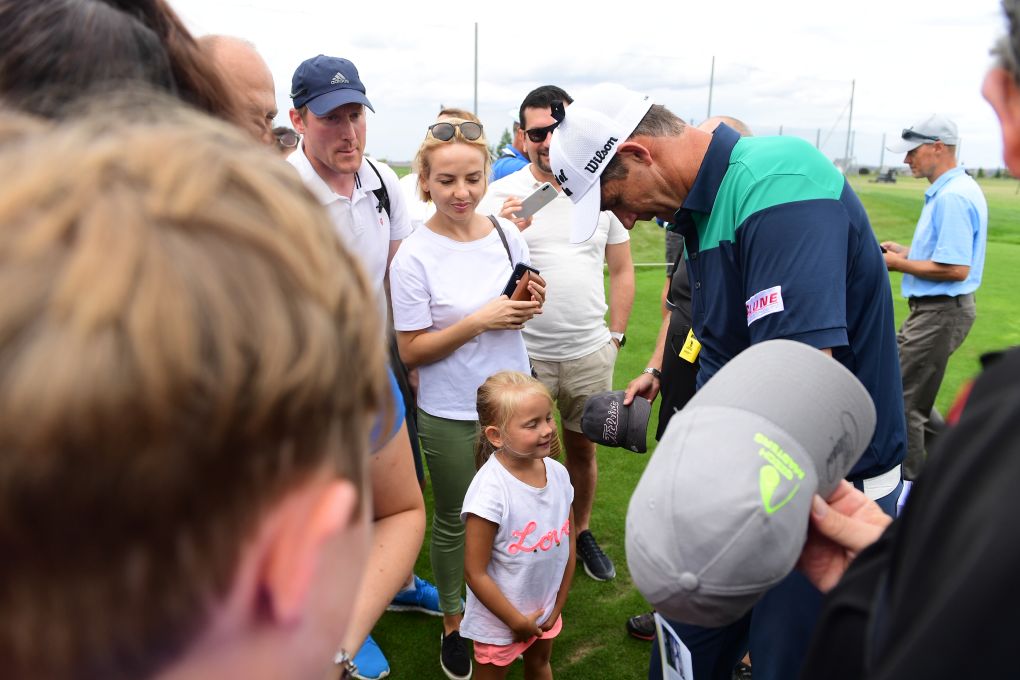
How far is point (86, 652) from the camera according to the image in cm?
53

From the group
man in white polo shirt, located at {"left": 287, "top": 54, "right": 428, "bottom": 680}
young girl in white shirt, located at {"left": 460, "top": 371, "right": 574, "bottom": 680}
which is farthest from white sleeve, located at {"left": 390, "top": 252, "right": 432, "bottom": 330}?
young girl in white shirt, located at {"left": 460, "top": 371, "right": 574, "bottom": 680}

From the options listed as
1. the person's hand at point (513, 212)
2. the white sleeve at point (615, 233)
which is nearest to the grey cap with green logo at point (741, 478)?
the person's hand at point (513, 212)

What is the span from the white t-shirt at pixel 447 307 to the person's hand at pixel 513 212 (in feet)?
2.51

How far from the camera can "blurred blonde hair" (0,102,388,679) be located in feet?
1.52

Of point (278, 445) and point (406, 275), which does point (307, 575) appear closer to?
point (278, 445)

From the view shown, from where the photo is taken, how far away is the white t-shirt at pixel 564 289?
405cm

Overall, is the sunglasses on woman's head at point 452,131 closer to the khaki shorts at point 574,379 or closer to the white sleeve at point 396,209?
the white sleeve at point 396,209

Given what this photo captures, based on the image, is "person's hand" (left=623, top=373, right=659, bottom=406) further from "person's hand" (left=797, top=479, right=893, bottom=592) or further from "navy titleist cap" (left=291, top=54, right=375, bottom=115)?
"navy titleist cap" (left=291, top=54, right=375, bottom=115)

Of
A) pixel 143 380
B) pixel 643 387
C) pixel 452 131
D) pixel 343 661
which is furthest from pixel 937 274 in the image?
pixel 143 380

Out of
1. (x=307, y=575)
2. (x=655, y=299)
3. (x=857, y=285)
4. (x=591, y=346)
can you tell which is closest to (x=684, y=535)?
(x=307, y=575)

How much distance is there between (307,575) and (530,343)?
354cm

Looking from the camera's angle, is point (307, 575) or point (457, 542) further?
point (457, 542)

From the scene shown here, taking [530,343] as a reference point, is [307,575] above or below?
above

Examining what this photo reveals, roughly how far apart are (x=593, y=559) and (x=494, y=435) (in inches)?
63.9
